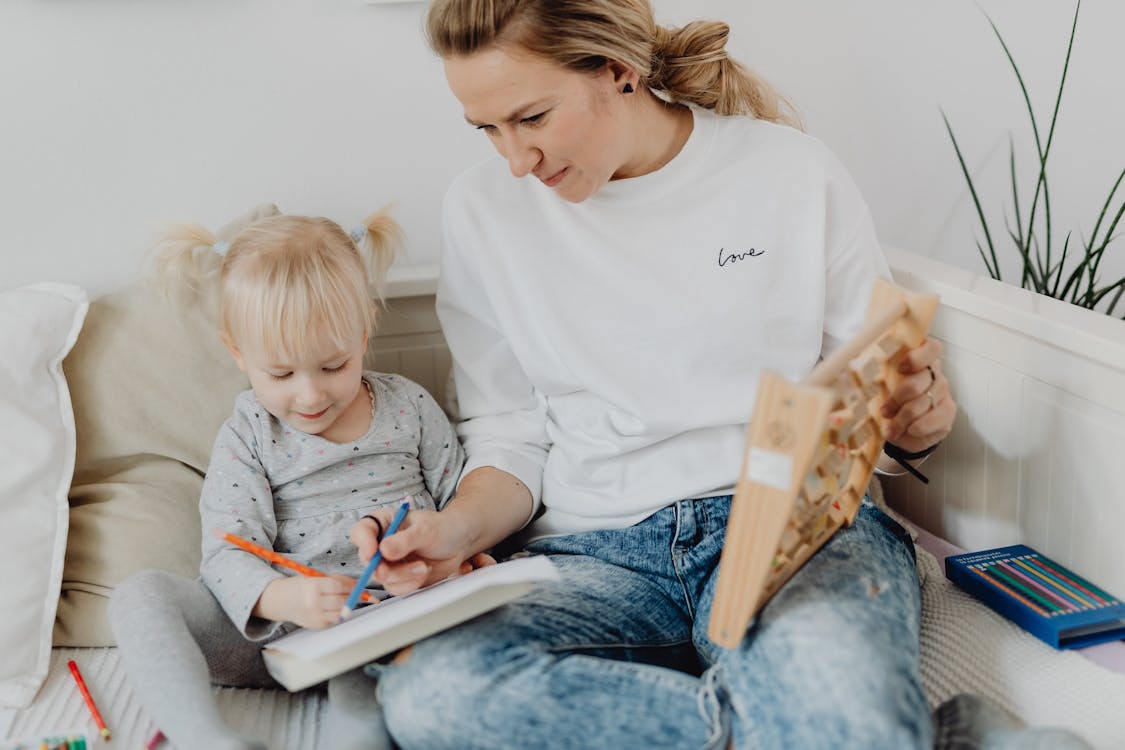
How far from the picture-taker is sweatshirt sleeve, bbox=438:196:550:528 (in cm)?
148

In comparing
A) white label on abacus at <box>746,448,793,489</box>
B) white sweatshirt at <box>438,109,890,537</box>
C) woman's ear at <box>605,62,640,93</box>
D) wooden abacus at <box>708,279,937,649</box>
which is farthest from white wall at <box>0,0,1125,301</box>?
white label on abacus at <box>746,448,793,489</box>

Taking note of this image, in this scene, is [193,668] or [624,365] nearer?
[193,668]

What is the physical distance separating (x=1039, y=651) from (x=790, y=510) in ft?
1.47

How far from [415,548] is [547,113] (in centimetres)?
49

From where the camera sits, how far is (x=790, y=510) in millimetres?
959

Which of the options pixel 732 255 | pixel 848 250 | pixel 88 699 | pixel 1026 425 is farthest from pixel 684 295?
pixel 88 699

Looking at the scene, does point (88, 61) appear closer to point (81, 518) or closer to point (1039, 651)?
point (81, 518)

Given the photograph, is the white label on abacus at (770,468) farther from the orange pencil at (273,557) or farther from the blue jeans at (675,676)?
the orange pencil at (273,557)

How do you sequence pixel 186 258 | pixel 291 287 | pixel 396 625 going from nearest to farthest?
pixel 396 625
pixel 291 287
pixel 186 258

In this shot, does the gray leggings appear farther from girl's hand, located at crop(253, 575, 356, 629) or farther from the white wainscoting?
the white wainscoting

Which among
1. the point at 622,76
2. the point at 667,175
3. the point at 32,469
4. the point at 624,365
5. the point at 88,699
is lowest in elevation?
the point at 88,699

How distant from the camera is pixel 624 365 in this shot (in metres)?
1.38

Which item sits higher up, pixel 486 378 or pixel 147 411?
pixel 486 378

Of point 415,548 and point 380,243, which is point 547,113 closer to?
point 380,243
